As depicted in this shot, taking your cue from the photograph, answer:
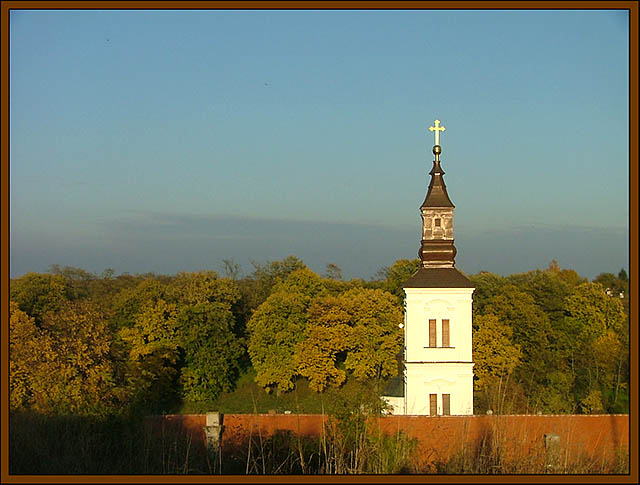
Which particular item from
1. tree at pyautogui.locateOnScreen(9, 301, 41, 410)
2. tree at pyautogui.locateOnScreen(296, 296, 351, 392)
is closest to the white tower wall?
tree at pyautogui.locateOnScreen(296, 296, 351, 392)

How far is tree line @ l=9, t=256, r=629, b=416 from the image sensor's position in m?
39.5

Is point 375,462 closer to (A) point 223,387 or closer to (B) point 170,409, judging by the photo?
(B) point 170,409

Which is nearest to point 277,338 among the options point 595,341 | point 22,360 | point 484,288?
point 484,288

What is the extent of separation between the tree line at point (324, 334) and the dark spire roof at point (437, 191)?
27.4 feet

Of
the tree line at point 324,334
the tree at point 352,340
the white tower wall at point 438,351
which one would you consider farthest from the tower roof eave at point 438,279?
the tree at point 352,340

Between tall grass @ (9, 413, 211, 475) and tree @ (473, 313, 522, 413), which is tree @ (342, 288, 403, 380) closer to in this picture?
tree @ (473, 313, 522, 413)

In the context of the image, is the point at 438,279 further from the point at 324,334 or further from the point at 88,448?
the point at 88,448

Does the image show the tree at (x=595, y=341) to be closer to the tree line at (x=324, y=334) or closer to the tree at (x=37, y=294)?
the tree line at (x=324, y=334)

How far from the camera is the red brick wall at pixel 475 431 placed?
37.9ft

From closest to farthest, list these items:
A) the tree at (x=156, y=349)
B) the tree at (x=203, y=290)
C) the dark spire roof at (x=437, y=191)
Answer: the dark spire roof at (x=437, y=191), the tree at (x=156, y=349), the tree at (x=203, y=290)

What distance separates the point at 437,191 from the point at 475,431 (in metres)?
18.6

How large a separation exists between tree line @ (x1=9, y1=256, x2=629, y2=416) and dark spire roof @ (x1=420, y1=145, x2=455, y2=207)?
8.36 m

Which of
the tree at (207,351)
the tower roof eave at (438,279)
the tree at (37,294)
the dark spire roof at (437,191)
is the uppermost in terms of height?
the dark spire roof at (437,191)

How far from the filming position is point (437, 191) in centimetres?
3312
